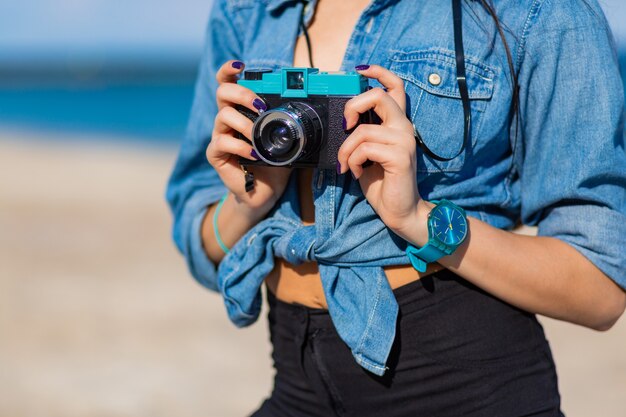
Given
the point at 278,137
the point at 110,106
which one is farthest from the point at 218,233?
the point at 110,106

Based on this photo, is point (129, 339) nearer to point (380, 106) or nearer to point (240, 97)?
point (240, 97)

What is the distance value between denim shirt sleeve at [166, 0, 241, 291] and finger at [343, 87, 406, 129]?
1.91 feet

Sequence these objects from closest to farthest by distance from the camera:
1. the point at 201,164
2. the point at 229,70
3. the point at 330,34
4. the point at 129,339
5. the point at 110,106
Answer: the point at 229,70, the point at 330,34, the point at 201,164, the point at 129,339, the point at 110,106

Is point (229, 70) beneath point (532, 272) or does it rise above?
above

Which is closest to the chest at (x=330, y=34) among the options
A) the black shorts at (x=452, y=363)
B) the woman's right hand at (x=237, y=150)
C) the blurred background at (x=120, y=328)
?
the woman's right hand at (x=237, y=150)

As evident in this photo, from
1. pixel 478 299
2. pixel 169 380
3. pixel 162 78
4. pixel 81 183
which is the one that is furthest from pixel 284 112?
pixel 162 78

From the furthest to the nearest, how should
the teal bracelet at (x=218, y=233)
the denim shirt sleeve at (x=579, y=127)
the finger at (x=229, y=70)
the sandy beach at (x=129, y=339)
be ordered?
the sandy beach at (x=129, y=339) → the teal bracelet at (x=218, y=233) → the finger at (x=229, y=70) → the denim shirt sleeve at (x=579, y=127)

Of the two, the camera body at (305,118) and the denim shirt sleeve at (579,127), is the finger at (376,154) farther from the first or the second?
the denim shirt sleeve at (579,127)

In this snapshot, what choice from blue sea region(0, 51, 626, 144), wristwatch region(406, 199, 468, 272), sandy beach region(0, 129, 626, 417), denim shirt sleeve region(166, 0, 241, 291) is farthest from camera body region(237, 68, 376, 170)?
blue sea region(0, 51, 626, 144)

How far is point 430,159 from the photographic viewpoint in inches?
62.7

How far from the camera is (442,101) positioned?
62.9 inches

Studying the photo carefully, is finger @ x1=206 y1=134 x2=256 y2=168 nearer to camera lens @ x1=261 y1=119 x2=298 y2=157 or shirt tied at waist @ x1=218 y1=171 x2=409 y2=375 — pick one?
camera lens @ x1=261 y1=119 x2=298 y2=157

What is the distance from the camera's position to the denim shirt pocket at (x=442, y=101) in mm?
1587

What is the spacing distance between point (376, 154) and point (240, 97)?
30cm
